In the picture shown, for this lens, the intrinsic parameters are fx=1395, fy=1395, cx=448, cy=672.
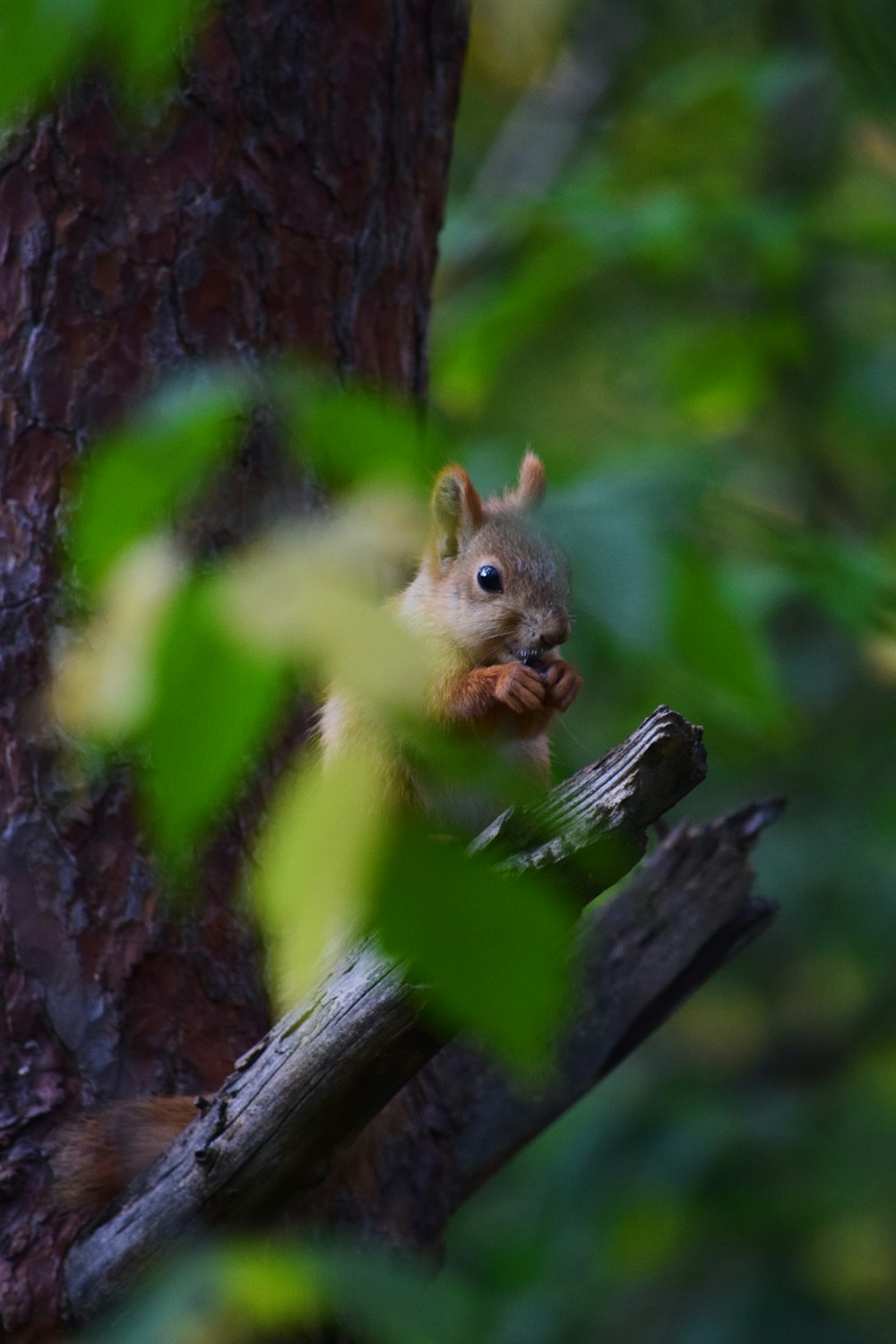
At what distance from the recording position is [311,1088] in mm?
1461

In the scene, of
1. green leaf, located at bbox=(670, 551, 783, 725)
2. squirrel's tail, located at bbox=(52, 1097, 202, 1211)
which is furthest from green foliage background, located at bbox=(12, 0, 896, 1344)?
squirrel's tail, located at bbox=(52, 1097, 202, 1211)

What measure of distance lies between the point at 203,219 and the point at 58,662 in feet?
2.11

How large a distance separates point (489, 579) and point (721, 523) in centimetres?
99

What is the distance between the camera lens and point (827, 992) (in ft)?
15.0

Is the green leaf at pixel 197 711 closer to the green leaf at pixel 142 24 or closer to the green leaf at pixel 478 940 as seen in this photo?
the green leaf at pixel 478 940

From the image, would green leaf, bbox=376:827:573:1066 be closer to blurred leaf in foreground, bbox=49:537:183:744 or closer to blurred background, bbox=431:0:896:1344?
blurred leaf in foreground, bbox=49:537:183:744

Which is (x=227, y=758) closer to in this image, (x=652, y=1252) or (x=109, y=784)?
(x=109, y=784)

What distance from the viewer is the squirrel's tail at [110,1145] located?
5.35 ft

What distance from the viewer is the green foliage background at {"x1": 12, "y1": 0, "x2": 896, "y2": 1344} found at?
2.33 m

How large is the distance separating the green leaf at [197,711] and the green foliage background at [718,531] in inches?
36.0

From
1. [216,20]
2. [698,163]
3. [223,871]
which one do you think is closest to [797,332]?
→ [698,163]

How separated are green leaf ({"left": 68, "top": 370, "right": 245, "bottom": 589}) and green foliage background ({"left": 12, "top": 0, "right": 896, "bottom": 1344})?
77cm

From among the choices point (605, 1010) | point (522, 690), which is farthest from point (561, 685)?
point (605, 1010)

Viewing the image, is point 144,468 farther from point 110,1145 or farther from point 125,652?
point 110,1145
